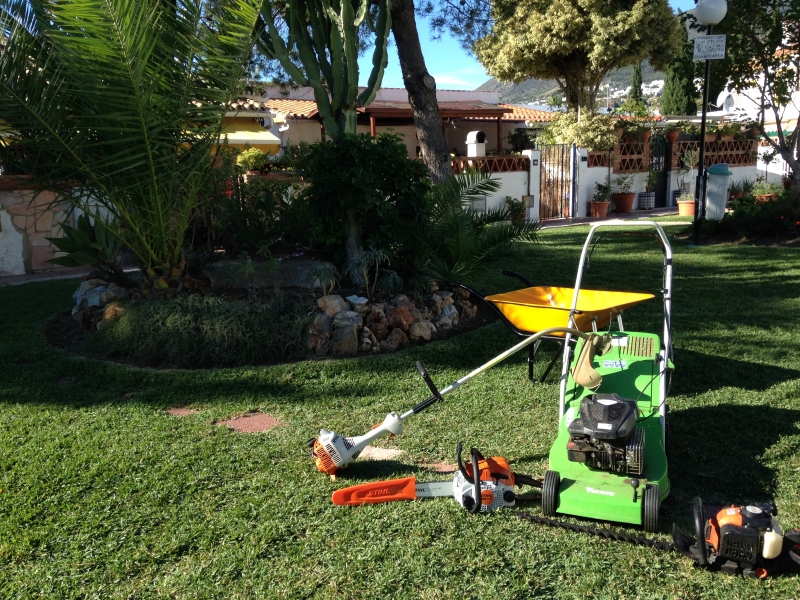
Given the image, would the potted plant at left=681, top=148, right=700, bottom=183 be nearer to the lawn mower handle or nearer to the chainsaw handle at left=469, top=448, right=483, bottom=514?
the lawn mower handle

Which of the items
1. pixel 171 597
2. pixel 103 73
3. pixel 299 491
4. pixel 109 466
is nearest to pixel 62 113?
pixel 103 73

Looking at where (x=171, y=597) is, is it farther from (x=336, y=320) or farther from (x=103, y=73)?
(x=103, y=73)

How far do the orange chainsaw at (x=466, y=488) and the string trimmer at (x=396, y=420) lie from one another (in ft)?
0.81

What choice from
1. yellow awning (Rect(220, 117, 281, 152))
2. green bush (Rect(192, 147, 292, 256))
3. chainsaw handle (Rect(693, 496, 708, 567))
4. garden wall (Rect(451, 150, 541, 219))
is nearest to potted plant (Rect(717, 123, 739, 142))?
garden wall (Rect(451, 150, 541, 219))

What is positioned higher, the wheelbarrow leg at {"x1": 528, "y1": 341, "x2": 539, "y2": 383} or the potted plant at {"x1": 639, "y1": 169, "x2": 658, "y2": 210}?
the potted plant at {"x1": 639, "y1": 169, "x2": 658, "y2": 210}

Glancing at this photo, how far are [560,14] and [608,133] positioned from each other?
367 centimetres

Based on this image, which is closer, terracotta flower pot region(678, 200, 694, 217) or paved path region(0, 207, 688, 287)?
paved path region(0, 207, 688, 287)

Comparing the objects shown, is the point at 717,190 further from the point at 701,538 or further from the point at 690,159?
the point at 701,538

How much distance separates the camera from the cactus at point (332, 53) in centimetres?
736

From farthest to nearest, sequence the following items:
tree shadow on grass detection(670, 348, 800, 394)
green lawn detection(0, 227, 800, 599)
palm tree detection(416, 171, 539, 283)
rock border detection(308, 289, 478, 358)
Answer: palm tree detection(416, 171, 539, 283), rock border detection(308, 289, 478, 358), tree shadow on grass detection(670, 348, 800, 394), green lawn detection(0, 227, 800, 599)

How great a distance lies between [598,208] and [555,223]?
1754 mm

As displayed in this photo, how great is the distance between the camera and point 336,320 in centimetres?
621

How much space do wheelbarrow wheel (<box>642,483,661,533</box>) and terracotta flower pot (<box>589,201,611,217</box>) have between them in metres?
14.9

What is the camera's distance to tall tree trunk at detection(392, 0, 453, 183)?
984 cm
